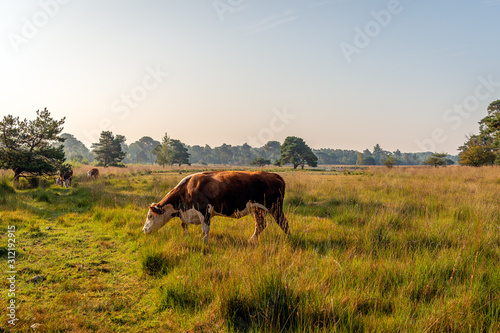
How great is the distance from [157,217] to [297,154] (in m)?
60.5

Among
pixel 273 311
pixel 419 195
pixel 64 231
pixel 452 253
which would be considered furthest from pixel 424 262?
pixel 64 231

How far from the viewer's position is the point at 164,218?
5.35m

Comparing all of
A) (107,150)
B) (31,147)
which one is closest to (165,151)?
(107,150)

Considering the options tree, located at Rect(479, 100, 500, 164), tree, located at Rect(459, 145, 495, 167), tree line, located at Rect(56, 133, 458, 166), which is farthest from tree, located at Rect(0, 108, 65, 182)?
tree line, located at Rect(56, 133, 458, 166)

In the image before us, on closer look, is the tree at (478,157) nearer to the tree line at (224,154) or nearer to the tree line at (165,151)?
the tree line at (165,151)

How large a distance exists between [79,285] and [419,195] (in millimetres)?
9939

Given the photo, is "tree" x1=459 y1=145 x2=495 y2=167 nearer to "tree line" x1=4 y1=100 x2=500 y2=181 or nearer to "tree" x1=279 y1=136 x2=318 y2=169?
"tree line" x1=4 y1=100 x2=500 y2=181

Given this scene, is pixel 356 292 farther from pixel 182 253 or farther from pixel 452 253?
pixel 182 253

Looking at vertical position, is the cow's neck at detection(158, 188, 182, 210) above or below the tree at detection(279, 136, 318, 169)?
below

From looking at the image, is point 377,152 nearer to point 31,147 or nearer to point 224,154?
point 224,154

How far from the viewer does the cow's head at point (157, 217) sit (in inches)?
207

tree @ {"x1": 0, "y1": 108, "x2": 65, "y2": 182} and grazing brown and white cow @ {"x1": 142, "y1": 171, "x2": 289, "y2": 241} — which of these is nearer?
grazing brown and white cow @ {"x1": 142, "y1": 171, "x2": 289, "y2": 241}

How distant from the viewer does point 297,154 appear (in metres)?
63.7

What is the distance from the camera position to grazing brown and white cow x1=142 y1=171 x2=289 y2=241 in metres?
4.83
